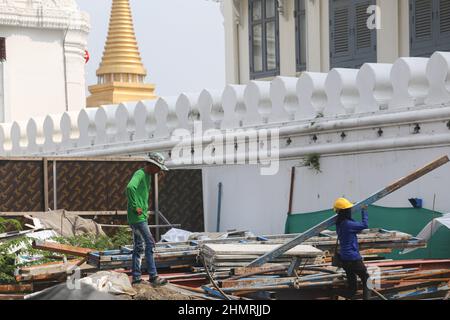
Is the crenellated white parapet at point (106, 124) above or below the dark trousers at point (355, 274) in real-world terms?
above

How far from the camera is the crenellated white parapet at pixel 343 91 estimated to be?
16297mm

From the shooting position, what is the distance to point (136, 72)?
133ft

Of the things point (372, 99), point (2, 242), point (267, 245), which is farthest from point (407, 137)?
point (2, 242)

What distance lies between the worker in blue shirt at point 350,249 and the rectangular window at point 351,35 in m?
10.5

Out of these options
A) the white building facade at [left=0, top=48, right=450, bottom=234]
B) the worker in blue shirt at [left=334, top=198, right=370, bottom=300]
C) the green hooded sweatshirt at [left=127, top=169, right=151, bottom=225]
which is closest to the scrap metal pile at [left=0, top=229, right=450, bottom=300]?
the worker in blue shirt at [left=334, top=198, right=370, bottom=300]

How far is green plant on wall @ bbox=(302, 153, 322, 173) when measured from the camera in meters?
16.9

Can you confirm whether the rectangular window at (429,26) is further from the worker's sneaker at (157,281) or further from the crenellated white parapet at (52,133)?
the worker's sneaker at (157,281)

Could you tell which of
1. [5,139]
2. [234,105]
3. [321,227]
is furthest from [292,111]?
[5,139]

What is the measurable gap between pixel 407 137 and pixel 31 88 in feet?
46.3

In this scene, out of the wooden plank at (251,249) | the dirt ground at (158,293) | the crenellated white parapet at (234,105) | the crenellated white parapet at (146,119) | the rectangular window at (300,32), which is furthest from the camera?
the rectangular window at (300,32)

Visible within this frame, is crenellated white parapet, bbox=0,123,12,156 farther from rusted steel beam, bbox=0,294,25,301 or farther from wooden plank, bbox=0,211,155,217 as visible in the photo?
rusted steel beam, bbox=0,294,25,301

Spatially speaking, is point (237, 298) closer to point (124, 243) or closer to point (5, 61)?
point (124, 243)

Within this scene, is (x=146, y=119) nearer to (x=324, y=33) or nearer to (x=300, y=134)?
(x=300, y=134)

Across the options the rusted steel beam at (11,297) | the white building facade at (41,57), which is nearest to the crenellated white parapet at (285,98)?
the rusted steel beam at (11,297)
